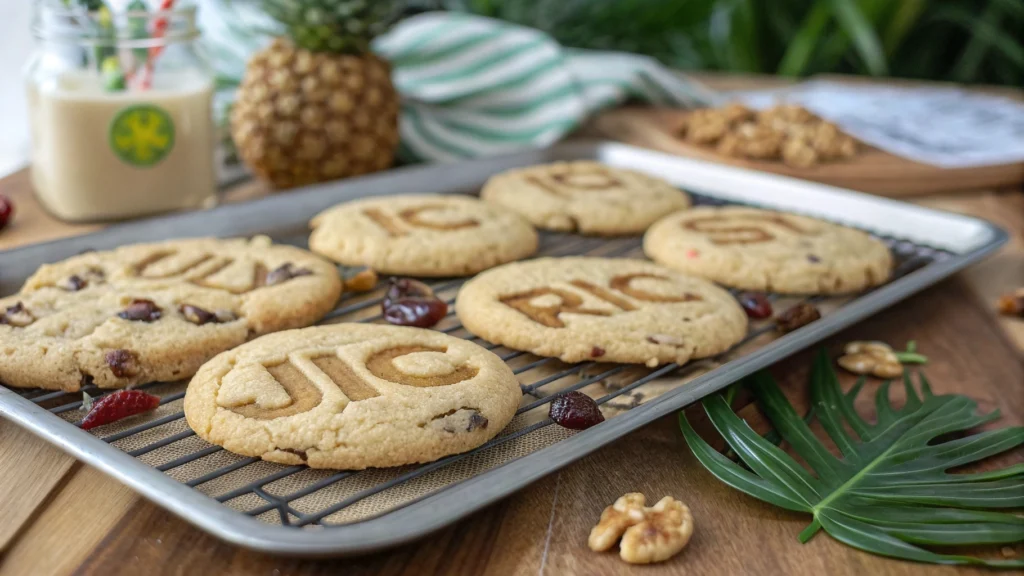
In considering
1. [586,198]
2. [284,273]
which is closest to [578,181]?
[586,198]

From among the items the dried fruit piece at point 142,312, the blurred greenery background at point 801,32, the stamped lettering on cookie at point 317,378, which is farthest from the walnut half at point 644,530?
the blurred greenery background at point 801,32

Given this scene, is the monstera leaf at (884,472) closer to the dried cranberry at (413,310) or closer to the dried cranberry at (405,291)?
the dried cranberry at (413,310)

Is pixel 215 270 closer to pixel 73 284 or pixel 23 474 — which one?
pixel 73 284

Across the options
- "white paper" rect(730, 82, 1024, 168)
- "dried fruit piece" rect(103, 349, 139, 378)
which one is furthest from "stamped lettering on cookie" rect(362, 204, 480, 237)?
"white paper" rect(730, 82, 1024, 168)

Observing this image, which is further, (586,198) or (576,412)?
(586,198)

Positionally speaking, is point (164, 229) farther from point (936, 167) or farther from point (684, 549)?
point (936, 167)
